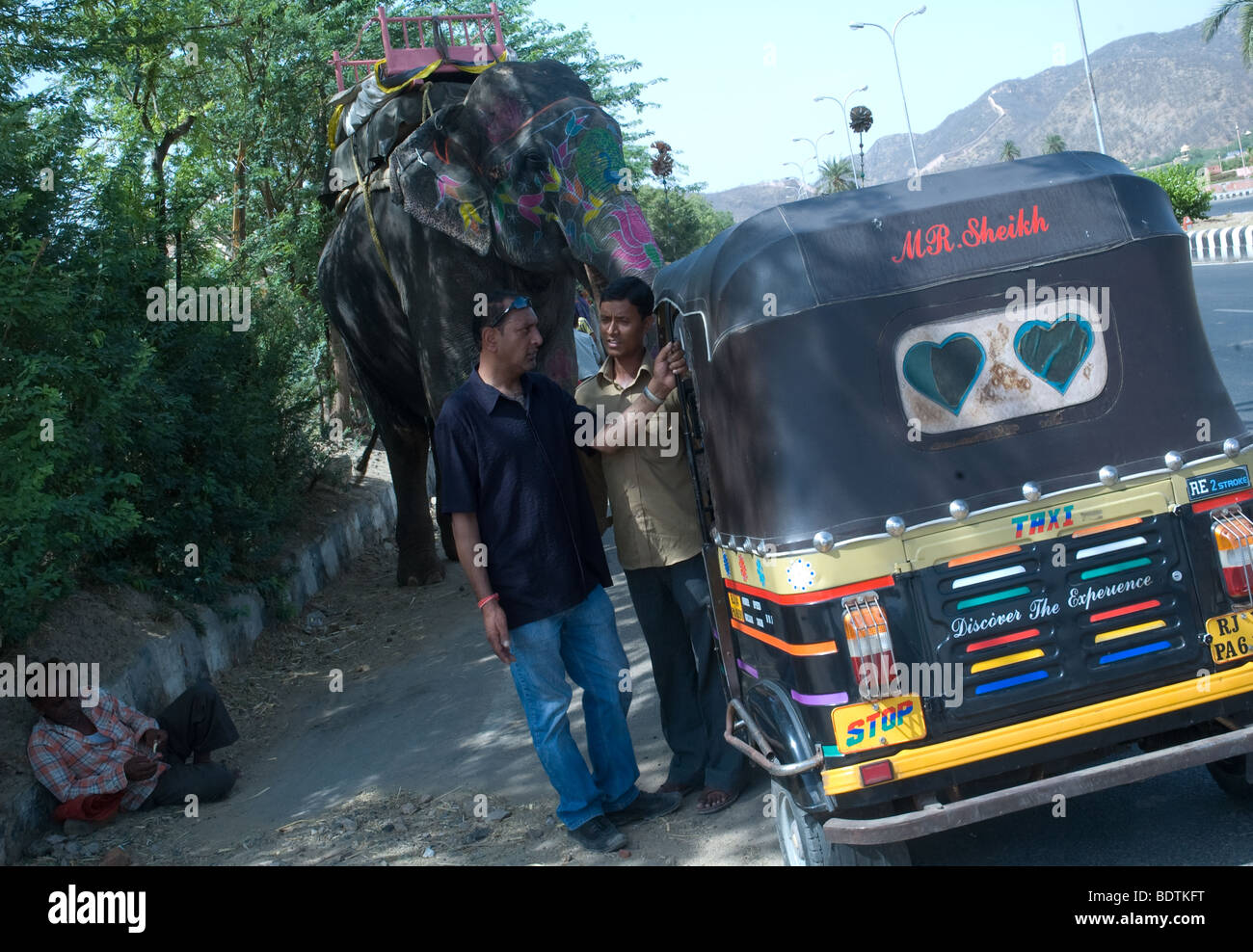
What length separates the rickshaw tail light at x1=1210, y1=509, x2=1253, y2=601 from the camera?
11.9 ft

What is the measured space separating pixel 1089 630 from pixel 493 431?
2219 millimetres

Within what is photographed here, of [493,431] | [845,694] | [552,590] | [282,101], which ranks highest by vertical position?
[282,101]

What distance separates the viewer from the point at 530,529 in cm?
465

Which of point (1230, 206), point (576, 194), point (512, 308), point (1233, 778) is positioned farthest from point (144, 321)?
point (1230, 206)

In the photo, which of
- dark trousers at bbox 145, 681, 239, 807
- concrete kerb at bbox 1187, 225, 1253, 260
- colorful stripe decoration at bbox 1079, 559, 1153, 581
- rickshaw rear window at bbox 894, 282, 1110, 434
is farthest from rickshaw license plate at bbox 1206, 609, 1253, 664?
concrete kerb at bbox 1187, 225, 1253, 260

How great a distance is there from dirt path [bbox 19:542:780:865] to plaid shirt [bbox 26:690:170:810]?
18 cm

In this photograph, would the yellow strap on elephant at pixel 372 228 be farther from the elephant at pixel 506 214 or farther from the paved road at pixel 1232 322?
the paved road at pixel 1232 322

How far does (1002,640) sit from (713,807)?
172cm

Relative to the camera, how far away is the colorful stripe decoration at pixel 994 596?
3.56m

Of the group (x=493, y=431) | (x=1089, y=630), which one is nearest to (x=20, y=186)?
(x=493, y=431)

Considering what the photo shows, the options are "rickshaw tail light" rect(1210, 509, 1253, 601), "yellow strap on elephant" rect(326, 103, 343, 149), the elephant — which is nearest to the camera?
"rickshaw tail light" rect(1210, 509, 1253, 601)

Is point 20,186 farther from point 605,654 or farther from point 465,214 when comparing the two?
point 605,654

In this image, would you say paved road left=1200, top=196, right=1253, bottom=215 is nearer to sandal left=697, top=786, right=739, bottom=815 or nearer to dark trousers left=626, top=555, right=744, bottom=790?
dark trousers left=626, top=555, right=744, bottom=790

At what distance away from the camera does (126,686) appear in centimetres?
640
